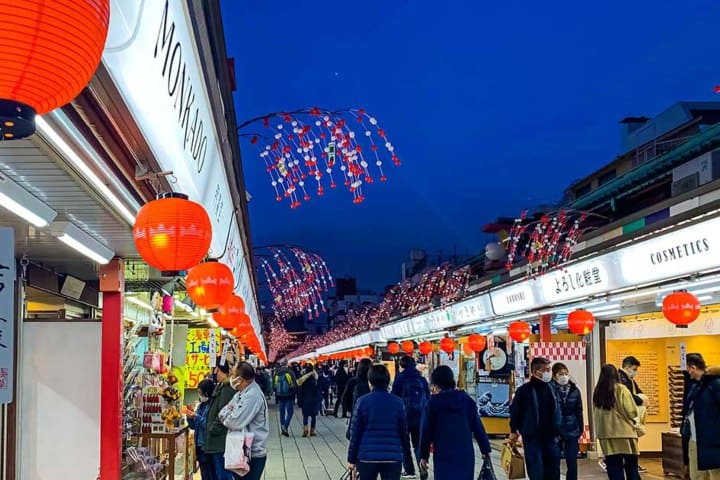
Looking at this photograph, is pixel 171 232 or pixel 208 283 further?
pixel 208 283

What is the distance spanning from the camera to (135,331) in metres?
12.3

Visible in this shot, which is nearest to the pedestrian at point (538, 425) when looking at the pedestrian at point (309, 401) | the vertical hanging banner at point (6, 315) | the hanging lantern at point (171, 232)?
the hanging lantern at point (171, 232)

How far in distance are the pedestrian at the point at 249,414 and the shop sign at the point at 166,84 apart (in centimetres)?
219

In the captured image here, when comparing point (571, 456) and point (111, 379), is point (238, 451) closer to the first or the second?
point (111, 379)

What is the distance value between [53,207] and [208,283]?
219 centimetres

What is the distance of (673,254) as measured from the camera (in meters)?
10.9

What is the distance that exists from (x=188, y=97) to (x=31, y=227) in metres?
2.95

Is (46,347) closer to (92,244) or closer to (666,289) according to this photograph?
(92,244)

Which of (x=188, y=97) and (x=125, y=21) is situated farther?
(x=188, y=97)

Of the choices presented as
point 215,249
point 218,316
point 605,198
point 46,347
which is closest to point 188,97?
point 215,249

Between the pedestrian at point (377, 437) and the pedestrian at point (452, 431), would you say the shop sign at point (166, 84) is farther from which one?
the pedestrian at point (452, 431)

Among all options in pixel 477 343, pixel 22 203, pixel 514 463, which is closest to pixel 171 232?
pixel 22 203

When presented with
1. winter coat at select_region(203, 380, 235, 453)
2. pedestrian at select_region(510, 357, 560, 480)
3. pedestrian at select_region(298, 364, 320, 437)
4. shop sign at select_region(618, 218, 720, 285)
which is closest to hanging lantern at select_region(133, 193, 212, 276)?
winter coat at select_region(203, 380, 235, 453)

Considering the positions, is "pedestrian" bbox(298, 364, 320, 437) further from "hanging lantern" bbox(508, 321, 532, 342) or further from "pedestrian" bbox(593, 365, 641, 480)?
"pedestrian" bbox(593, 365, 641, 480)
